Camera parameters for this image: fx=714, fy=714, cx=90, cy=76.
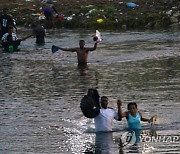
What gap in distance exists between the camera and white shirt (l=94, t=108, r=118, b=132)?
49.9ft

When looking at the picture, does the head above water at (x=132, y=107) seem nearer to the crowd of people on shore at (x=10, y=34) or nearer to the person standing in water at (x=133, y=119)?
the person standing in water at (x=133, y=119)

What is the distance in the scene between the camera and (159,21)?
117ft

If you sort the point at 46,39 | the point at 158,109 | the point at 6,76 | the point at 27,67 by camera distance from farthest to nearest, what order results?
the point at 46,39 → the point at 27,67 → the point at 6,76 → the point at 158,109

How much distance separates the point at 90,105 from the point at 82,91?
482 cm

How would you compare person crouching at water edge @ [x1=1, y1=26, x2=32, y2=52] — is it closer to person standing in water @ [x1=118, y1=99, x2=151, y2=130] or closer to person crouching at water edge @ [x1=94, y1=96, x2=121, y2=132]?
person crouching at water edge @ [x1=94, y1=96, x2=121, y2=132]

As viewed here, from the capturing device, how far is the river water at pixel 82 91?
1456cm

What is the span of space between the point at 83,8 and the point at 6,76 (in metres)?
16.1

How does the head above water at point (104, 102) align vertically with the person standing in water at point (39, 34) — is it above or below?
below

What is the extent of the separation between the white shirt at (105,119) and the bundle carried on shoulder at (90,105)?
0.54 feet

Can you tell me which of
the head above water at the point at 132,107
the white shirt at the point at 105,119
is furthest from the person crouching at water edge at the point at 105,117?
the head above water at the point at 132,107

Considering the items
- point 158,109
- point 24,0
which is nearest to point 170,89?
point 158,109

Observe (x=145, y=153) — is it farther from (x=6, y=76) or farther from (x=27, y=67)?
(x=27, y=67)

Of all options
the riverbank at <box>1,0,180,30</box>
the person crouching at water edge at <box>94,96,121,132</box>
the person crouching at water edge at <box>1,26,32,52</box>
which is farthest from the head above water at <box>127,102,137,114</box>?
the riverbank at <box>1,0,180,30</box>

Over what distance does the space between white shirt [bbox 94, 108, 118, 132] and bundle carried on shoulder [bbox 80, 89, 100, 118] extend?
17cm
